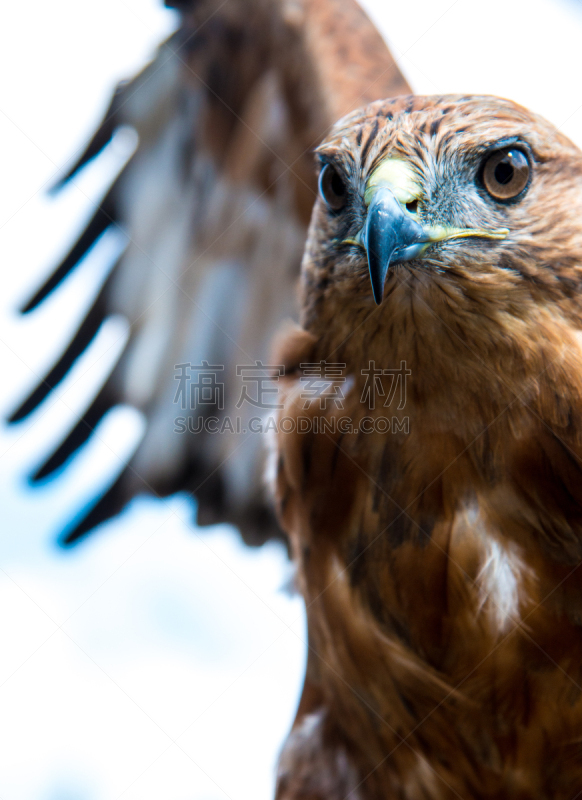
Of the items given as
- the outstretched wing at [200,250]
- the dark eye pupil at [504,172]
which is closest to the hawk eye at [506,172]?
the dark eye pupil at [504,172]

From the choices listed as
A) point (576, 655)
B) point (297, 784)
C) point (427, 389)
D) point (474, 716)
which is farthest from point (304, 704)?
point (427, 389)

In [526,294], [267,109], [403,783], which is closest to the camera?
[526,294]

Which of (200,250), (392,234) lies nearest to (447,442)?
(392,234)

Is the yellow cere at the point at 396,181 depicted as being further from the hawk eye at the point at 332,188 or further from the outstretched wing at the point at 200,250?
the outstretched wing at the point at 200,250

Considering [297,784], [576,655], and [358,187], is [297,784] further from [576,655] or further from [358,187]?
[358,187]

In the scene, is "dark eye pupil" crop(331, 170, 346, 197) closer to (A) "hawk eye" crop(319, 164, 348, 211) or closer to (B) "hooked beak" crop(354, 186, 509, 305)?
(A) "hawk eye" crop(319, 164, 348, 211)

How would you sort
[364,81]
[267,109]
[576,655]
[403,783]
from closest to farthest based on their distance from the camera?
[576,655] → [403,783] → [364,81] → [267,109]

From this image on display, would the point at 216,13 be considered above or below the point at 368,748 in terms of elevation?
above

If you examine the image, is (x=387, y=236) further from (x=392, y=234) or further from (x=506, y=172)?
(x=506, y=172)
